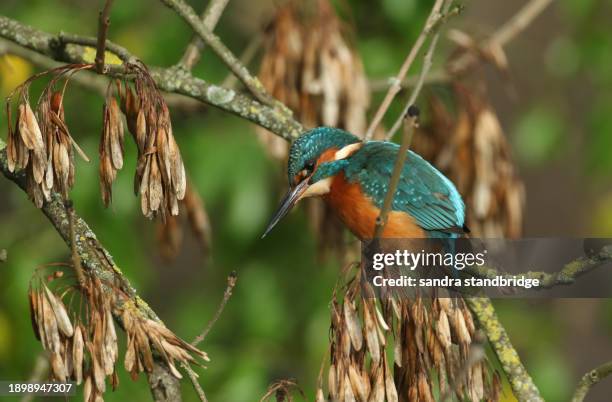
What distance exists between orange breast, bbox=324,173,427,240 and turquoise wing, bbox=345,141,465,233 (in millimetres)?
19

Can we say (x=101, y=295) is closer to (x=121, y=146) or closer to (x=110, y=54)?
(x=121, y=146)

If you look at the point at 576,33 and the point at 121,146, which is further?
the point at 576,33

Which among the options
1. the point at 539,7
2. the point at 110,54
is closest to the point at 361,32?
the point at 539,7

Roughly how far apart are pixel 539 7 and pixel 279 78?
1.38 m

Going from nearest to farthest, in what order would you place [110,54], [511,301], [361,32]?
[110,54] → [361,32] → [511,301]

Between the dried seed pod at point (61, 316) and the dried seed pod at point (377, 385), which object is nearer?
the dried seed pod at point (61, 316)

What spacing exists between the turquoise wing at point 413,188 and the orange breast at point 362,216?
2 centimetres

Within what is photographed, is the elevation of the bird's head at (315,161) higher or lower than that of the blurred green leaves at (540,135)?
lower

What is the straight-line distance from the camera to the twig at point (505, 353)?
2750 mm

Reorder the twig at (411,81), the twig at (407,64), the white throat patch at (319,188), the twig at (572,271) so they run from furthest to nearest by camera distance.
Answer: the twig at (411,81), the white throat patch at (319,188), the twig at (407,64), the twig at (572,271)

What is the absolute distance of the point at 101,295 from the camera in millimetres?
2078

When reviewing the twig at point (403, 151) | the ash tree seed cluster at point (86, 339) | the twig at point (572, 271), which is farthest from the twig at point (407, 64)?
the ash tree seed cluster at point (86, 339)

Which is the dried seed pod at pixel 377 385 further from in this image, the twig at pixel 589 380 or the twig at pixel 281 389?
the twig at pixel 589 380

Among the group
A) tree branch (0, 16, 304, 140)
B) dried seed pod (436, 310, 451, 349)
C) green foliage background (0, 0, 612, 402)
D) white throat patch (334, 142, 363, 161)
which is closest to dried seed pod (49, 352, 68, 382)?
dried seed pod (436, 310, 451, 349)
